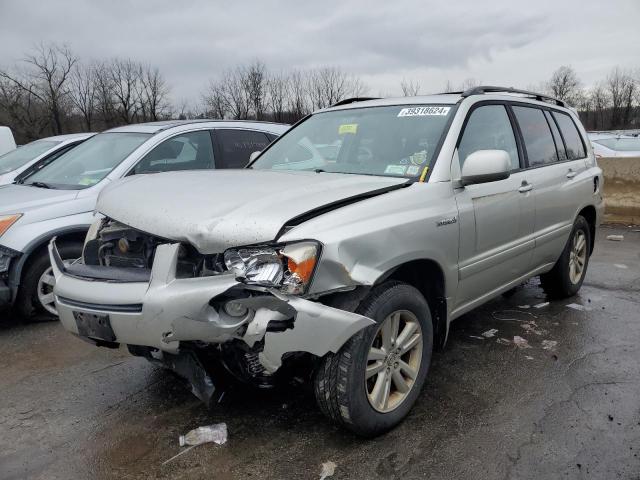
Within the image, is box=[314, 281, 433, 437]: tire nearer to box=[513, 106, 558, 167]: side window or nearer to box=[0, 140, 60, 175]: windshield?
box=[513, 106, 558, 167]: side window

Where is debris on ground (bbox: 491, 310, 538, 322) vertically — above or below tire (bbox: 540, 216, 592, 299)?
below

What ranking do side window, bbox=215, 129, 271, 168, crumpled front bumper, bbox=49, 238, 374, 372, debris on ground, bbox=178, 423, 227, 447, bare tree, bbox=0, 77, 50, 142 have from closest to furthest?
crumpled front bumper, bbox=49, 238, 374, 372 → debris on ground, bbox=178, 423, 227, 447 → side window, bbox=215, 129, 271, 168 → bare tree, bbox=0, 77, 50, 142

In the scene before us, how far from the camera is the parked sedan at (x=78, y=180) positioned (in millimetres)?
4359

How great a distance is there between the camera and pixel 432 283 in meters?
3.12

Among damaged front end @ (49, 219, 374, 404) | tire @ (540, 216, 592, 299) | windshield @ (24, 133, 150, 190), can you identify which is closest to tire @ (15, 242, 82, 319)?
windshield @ (24, 133, 150, 190)

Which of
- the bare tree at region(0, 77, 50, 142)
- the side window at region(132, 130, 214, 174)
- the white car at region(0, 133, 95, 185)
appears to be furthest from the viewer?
the bare tree at region(0, 77, 50, 142)

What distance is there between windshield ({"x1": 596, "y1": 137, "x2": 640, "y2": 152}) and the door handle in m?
10.8

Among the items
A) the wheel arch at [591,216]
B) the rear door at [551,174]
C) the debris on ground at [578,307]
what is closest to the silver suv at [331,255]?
the rear door at [551,174]

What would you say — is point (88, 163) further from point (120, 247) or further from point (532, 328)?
point (532, 328)

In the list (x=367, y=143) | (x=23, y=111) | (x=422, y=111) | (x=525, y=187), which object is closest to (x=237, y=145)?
(x=367, y=143)

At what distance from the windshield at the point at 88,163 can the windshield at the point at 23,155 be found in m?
3.58

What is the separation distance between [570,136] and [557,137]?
367 millimetres

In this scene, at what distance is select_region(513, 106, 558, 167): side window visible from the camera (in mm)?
4148

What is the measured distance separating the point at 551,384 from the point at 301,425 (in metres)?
1.67
